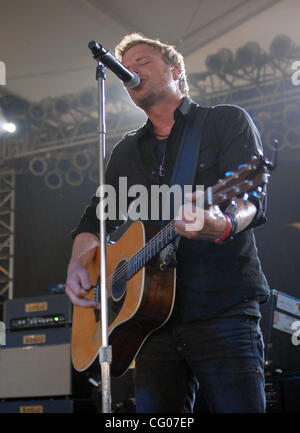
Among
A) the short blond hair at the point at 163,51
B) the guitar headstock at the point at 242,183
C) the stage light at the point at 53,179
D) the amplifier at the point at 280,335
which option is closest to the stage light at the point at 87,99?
the stage light at the point at 53,179

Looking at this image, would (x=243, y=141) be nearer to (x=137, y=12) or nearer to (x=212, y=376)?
(x=212, y=376)

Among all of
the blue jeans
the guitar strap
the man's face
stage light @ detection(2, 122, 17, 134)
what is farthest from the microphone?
stage light @ detection(2, 122, 17, 134)

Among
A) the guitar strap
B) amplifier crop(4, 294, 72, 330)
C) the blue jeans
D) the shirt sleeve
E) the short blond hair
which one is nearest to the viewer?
the blue jeans

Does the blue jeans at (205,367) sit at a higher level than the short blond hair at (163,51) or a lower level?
lower

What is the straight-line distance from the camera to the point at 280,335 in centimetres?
371

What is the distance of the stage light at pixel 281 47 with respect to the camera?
546 centimetres

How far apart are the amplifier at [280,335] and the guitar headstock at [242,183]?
2.32 m

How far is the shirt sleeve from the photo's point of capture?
5.89 feet

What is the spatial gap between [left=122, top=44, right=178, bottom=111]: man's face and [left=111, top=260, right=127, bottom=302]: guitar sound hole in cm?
70

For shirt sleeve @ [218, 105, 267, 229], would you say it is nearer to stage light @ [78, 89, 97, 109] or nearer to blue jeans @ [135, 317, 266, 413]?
blue jeans @ [135, 317, 266, 413]

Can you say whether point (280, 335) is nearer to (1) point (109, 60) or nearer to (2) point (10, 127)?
(1) point (109, 60)

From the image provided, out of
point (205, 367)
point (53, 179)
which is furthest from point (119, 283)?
point (53, 179)

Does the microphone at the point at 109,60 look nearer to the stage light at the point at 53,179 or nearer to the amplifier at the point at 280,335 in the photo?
the amplifier at the point at 280,335
